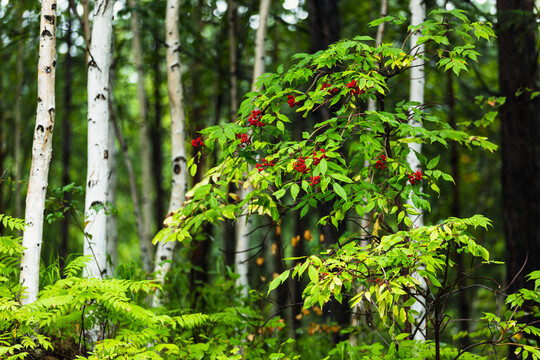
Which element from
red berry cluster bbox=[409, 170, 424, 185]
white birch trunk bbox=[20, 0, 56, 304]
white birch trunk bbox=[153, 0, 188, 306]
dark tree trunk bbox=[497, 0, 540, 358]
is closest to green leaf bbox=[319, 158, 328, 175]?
red berry cluster bbox=[409, 170, 424, 185]

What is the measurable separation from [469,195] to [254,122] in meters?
15.4

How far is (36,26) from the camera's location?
1050cm

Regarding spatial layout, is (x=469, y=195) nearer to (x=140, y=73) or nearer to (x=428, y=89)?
(x=428, y=89)

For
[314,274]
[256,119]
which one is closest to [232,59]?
[256,119]

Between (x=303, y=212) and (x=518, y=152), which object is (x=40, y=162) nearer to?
(x=303, y=212)

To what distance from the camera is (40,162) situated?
485 centimetres

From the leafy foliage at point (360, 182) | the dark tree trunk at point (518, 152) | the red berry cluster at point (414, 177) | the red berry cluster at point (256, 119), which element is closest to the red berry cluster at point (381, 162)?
the leafy foliage at point (360, 182)

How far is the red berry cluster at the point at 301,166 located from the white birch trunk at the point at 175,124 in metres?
3.54

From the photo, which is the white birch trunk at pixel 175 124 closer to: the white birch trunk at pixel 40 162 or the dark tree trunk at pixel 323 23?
the white birch trunk at pixel 40 162

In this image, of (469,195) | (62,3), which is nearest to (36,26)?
(62,3)

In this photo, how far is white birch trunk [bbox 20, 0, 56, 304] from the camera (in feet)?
15.5

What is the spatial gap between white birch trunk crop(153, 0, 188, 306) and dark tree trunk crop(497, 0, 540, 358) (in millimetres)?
4920

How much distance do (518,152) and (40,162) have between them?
684 cm

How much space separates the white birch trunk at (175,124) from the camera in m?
6.93
